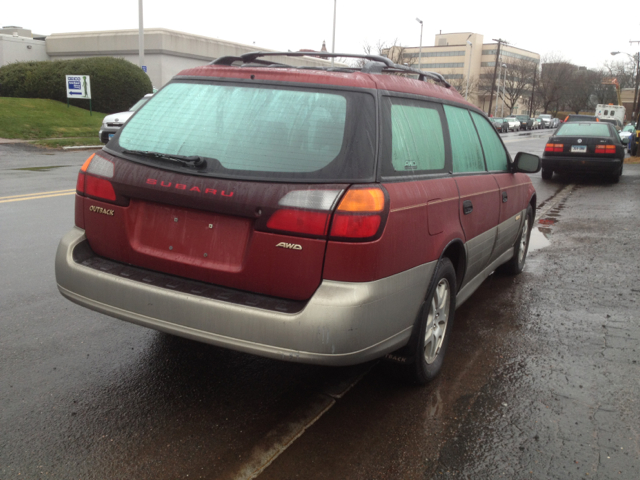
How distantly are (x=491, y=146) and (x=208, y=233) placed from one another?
2.82m

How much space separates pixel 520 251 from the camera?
20.3 feet

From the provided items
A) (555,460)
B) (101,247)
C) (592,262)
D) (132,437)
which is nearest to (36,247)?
(101,247)

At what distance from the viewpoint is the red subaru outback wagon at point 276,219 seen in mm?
2775

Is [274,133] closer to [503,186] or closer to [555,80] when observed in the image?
[503,186]

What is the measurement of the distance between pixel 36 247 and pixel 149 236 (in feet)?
12.7

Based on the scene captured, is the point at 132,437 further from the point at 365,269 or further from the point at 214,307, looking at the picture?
the point at 365,269

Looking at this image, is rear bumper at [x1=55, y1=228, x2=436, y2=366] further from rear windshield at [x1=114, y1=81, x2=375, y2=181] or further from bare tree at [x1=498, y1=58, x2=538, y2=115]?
bare tree at [x1=498, y1=58, x2=538, y2=115]

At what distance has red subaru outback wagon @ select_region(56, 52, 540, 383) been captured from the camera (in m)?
2.78

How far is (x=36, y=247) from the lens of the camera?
6.38 metres

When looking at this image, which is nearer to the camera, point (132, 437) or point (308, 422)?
point (132, 437)

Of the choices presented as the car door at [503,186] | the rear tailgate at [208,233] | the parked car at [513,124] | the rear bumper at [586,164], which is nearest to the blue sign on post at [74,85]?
the rear bumper at [586,164]

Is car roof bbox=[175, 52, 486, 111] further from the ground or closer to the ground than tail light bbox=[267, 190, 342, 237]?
further from the ground

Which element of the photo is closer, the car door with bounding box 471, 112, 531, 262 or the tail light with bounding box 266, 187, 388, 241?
the tail light with bounding box 266, 187, 388, 241

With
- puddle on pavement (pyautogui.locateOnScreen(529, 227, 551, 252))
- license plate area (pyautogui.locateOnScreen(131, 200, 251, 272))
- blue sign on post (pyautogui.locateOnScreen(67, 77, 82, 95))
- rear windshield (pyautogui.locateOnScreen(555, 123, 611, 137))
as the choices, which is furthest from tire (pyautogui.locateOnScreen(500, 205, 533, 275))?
blue sign on post (pyautogui.locateOnScreen(67, 77, 82, 95))
